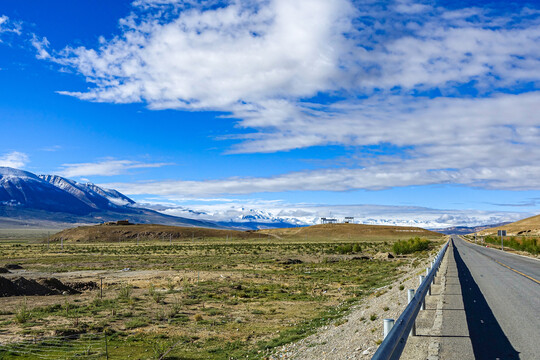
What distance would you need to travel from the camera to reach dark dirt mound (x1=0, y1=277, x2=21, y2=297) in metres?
23.4

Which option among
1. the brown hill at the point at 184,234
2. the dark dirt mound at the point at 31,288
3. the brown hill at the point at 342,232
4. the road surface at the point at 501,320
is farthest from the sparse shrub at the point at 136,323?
the brown hill at the point at 342,232

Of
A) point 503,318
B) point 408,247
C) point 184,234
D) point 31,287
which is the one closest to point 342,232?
point 184,234

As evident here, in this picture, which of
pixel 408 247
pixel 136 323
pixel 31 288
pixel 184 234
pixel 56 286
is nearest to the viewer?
pixel 136 323

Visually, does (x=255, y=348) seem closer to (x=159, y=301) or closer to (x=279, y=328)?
(x=279, y=328)

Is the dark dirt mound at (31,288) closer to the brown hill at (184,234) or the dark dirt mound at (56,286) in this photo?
the dark dirt mound at (56,286)

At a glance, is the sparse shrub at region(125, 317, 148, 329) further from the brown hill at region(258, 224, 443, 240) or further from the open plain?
the brown hill at region(258, 224, 443, 240)

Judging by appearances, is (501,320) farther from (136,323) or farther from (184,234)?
(184,234)

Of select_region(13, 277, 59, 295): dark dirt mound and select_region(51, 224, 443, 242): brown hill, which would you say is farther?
select_region(51, 224, 443, 242): brown hill

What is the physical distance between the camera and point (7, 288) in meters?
23.8

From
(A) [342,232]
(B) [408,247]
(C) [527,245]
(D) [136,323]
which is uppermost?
(A) [342,232]

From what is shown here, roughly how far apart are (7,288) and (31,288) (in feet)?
4.05

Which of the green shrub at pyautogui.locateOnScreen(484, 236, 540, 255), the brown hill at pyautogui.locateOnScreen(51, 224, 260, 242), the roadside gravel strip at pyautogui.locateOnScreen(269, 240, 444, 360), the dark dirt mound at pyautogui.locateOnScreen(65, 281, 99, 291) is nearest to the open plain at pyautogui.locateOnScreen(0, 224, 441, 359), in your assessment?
the dark dirt mound at pyautogui.locateOnScreen(65, 281, 99, 291)

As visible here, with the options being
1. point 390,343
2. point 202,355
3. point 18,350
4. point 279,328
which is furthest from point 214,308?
point 390,343

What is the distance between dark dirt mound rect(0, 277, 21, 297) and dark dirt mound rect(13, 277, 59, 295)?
10.0 inches
